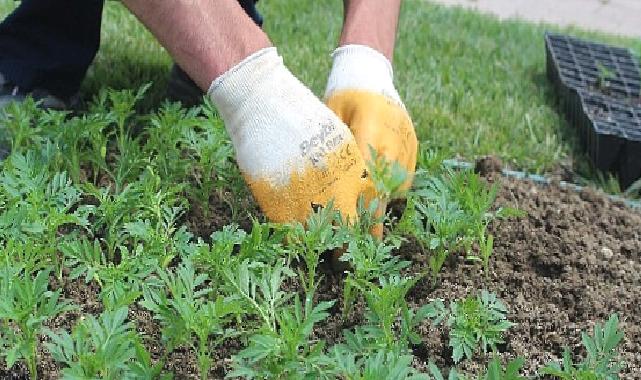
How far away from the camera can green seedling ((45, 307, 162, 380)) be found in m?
1.34

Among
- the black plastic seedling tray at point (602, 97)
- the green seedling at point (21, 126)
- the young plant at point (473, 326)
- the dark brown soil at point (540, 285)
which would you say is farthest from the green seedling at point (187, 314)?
the black plastic seedling tray at point (602, 97)

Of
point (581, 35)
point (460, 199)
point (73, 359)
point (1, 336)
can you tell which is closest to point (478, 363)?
point (460, 199)

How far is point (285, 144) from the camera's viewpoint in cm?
188

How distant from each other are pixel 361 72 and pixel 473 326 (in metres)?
0.71

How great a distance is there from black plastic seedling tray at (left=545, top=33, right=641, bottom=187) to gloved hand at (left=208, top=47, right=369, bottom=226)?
1026mm

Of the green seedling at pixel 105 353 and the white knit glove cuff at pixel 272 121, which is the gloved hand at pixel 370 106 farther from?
the green seedling at pixel 105 353

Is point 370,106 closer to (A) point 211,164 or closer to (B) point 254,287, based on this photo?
(A) point 211,164

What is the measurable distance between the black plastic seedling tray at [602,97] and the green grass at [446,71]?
63mm

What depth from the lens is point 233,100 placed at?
75.7 inches

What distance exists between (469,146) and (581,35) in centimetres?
190

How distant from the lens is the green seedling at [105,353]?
134 centimetres

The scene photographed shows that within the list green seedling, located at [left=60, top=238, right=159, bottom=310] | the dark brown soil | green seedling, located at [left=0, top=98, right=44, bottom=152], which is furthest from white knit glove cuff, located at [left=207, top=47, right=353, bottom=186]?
green seedling, located at [left=0, top=98, right=44, bottom=152]

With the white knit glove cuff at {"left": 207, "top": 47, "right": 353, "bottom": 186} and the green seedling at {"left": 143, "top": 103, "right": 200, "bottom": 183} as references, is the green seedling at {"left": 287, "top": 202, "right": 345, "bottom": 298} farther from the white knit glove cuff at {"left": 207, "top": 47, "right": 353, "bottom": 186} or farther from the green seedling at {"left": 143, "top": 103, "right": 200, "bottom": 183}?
the green seedling at {"left": 143, "top": 103, "right": 200, "bottom": 183}

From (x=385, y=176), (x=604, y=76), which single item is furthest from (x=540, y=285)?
(x=604, y=76)
